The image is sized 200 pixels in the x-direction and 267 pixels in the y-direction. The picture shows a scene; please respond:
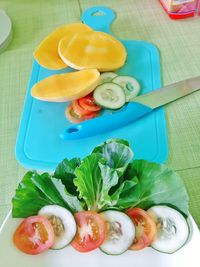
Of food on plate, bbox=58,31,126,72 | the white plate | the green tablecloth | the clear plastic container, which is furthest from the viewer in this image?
the clear plastic container

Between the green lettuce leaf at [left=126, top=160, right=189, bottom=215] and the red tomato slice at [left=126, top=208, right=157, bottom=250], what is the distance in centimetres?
2

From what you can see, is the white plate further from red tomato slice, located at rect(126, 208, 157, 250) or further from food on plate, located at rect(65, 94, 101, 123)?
food on plate, located at rect(65, 94, 101, 123)

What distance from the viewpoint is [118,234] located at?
52 centimetres

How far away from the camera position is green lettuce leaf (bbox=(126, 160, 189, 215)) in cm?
53

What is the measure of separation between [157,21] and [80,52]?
0.91 feet

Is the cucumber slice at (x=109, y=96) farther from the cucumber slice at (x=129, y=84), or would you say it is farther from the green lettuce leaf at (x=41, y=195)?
the green lettuce leaf at (x=41, y=195)

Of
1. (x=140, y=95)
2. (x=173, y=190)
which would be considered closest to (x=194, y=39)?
(x=140, y=95)

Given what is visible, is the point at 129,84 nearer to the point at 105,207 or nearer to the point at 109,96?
the point at 109,96

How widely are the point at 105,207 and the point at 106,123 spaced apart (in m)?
0.22

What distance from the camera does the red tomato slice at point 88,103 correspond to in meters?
0.73

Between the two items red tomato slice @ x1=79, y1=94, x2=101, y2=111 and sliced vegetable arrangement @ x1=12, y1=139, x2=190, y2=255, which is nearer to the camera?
sliced vegetable arrangement @ x1=12, y1=139, x2=190, y2=255

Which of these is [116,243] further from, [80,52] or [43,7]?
[43,7]

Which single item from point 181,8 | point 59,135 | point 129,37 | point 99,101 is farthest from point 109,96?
point 181,8

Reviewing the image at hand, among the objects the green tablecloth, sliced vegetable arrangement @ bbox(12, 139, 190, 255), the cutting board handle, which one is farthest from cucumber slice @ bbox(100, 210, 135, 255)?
the cutting board handle
